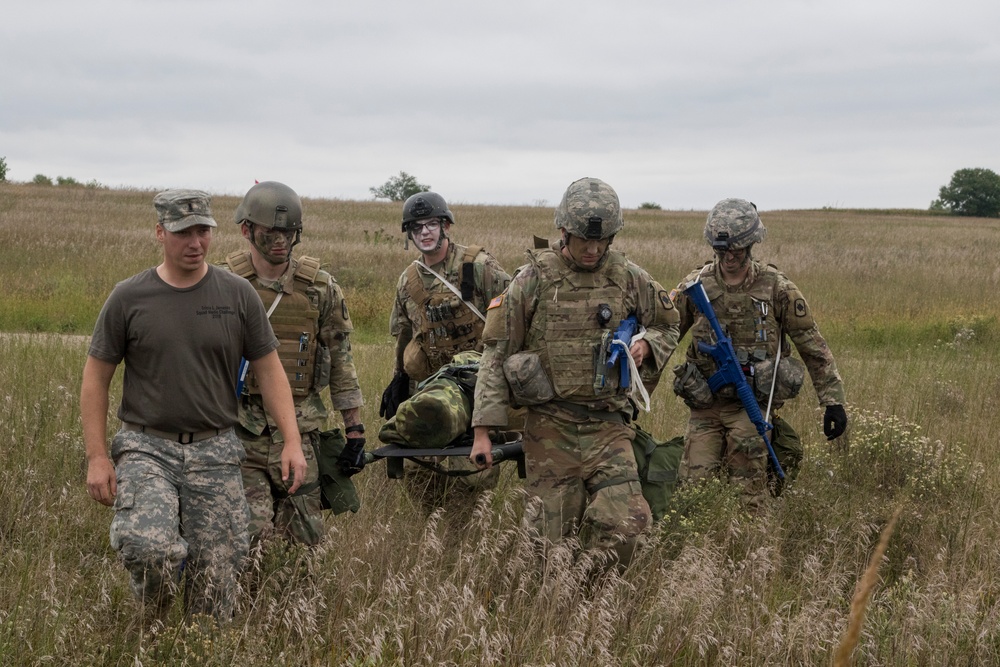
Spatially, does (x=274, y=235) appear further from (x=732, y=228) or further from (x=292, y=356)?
(x=732, y=228)

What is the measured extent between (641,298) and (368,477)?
226 cm

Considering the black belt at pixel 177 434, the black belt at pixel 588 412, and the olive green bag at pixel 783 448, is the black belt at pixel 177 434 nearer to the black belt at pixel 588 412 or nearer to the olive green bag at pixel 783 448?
the black belt at pixel 588 412

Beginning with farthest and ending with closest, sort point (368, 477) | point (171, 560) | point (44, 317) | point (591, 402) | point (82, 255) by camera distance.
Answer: point (82, 255) < point (44, 317) < point (368, 477) < point (591, 402) < point (171, 560)

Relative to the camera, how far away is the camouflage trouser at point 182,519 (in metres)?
3.75

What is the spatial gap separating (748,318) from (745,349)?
7.6 inches

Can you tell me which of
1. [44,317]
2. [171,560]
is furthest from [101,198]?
[171,560]

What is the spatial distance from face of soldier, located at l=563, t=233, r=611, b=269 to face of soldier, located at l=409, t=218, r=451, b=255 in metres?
1.36

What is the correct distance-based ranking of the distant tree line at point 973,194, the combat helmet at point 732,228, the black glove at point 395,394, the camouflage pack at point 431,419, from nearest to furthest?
the camouflage pack at point 431,419, the combat helmet at point 732,228, the black glove at point 395,394, the distant tree line at point 973,194

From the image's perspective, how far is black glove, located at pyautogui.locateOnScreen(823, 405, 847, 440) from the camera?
5.98 m

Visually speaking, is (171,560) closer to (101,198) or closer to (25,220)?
(25,220)

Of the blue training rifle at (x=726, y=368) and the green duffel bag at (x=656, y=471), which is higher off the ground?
the blue training rifle at (x=726, y=368)

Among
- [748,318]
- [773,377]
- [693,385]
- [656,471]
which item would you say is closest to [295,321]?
[656,471]

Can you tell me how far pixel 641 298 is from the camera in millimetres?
5145

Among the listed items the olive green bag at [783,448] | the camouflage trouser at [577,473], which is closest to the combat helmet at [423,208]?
the camouflage trouser at [577,473]
